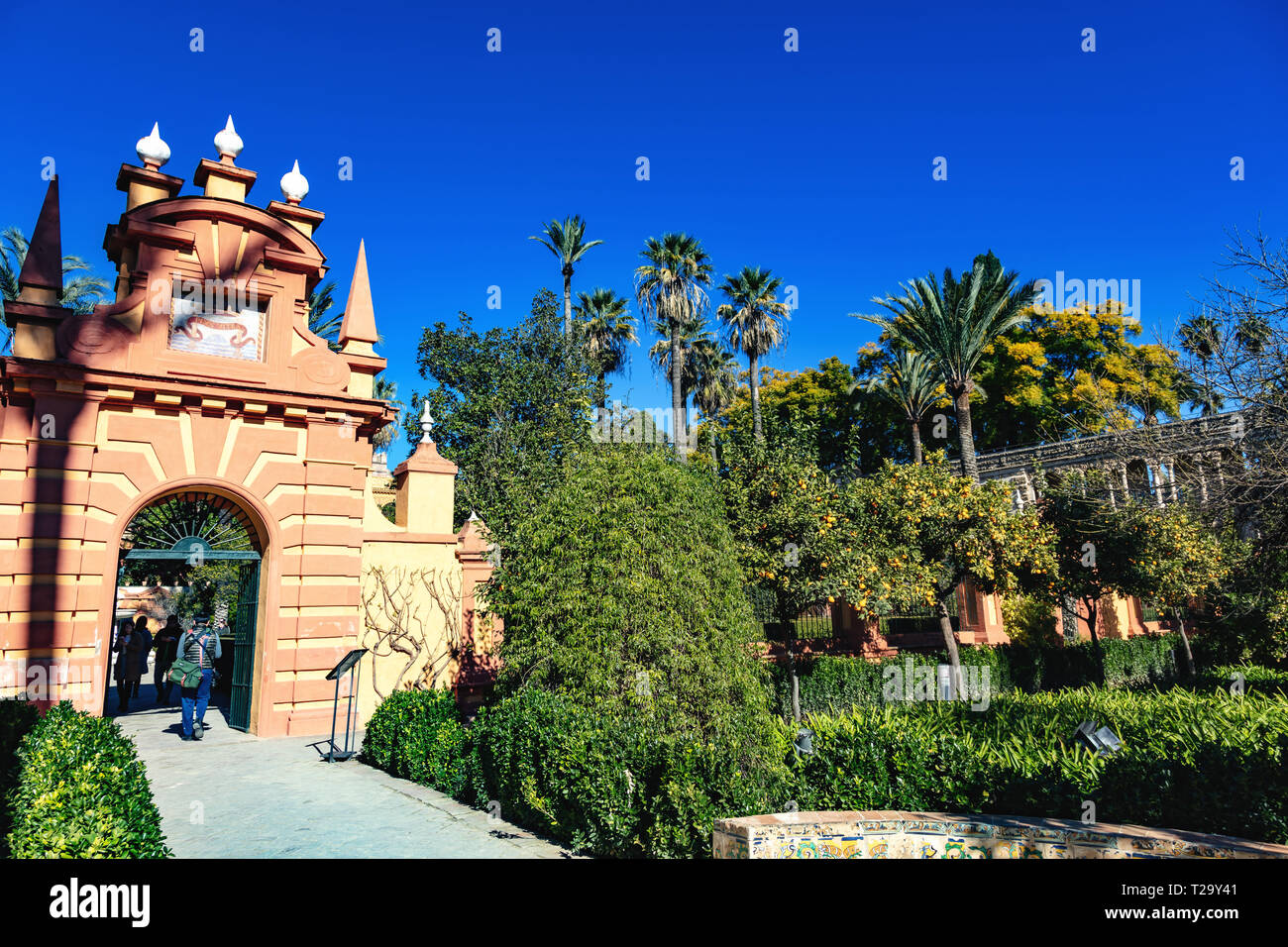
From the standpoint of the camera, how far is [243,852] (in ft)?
21.5

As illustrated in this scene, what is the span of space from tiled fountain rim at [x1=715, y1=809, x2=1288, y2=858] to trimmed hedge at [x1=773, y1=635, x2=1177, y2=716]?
30.9 feet

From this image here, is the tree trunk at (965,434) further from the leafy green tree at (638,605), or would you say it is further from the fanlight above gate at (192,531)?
the fanlight above gate at (192,531)

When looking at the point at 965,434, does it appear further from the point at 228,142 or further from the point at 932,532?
the point at 228,142

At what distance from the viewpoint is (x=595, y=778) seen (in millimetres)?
6555

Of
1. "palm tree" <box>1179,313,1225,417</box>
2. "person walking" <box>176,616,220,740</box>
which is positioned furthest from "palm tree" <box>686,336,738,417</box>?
"palm tree" <box>1179,313,1225,417</box>

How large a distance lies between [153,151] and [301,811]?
11710 millimetres

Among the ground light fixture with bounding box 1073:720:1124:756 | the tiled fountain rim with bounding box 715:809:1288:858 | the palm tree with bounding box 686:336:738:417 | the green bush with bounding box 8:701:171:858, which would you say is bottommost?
the tiled fountain rim with bounding box 715:809:1288:858

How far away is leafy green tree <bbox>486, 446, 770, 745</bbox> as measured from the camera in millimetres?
8188

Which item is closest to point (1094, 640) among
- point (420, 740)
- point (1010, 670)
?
point (1010, 670)

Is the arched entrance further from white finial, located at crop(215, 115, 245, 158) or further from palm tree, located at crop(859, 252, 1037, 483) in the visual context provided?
palm tree, located at crop(859, 252, 1037, 483)

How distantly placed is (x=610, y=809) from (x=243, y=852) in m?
3.26
